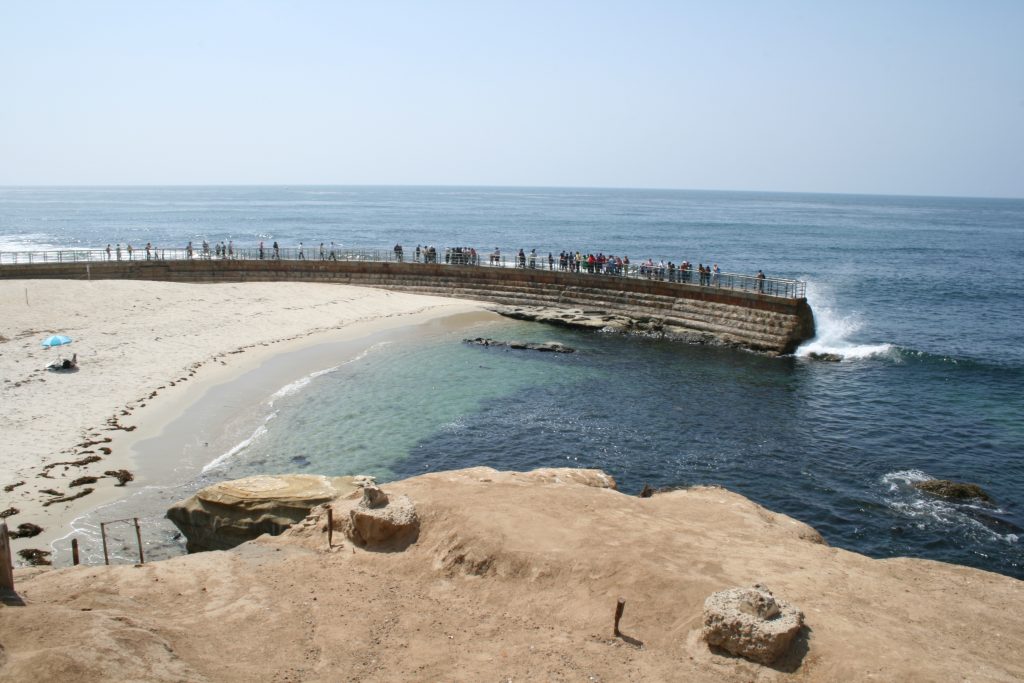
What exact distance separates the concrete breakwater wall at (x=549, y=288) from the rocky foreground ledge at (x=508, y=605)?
2325 cm

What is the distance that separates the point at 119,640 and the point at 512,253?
68.4 metres

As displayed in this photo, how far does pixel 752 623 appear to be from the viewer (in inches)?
387

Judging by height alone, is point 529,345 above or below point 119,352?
below

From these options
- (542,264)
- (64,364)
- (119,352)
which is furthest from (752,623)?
(542,264)

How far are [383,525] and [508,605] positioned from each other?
3.27 metres

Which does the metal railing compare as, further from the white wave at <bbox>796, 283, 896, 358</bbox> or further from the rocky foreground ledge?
the rocky foreground ledge

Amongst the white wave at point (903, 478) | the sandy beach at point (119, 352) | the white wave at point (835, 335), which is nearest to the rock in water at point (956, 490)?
the white wave at point (903, 478)

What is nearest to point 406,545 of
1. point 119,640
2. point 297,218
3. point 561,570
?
point 561,570

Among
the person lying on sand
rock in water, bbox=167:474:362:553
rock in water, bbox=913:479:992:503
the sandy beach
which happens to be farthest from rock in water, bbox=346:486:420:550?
the person lying on sand

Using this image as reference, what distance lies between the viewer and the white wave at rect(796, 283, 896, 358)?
36.1 metres

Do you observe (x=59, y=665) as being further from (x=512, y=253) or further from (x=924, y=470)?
(x=512, y=253)

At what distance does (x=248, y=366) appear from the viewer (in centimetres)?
2989

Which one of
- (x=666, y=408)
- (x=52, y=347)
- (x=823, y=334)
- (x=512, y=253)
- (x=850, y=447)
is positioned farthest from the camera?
(x=512, y=253)

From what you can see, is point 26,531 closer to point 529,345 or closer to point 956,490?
point 956,490
